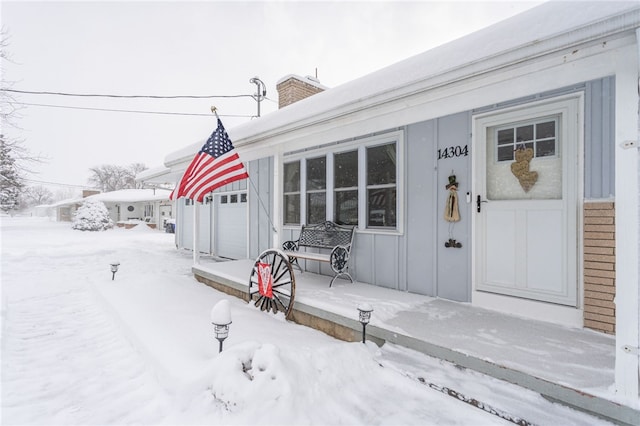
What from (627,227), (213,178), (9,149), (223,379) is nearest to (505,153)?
(627,227)

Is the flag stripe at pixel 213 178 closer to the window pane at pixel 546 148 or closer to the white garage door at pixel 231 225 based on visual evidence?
the white garage door at pixel 231 225

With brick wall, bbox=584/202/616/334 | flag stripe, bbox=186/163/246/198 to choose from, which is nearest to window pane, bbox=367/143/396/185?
flag stripe, bbox=186/163/246/198

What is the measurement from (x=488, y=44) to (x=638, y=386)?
2.48 meters

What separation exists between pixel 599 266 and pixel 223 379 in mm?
3511

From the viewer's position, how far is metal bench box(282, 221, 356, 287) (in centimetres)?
440

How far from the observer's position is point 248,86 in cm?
1877

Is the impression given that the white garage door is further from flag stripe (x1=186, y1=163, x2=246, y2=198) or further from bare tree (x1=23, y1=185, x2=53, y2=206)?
bare tree (x1=23, y1=185, x2=53, y2=206)

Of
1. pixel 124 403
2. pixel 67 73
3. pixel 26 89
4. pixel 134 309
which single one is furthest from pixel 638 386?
pixel 67 73

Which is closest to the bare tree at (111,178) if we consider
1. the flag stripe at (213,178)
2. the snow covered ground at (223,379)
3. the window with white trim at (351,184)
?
the flag stripe at (213,178)

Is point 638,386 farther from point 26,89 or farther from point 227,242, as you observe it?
point 26,89

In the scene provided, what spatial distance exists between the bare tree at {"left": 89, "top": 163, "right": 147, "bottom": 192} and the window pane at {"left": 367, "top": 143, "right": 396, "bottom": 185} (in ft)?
183

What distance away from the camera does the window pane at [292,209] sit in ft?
20.0

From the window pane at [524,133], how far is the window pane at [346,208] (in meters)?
2.31

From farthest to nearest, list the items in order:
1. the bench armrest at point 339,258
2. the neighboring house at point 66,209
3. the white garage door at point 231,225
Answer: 1. the neighboring house at point 66,209
2. the white garage door at point 231,225
3. the bench armrest at point 339,258
